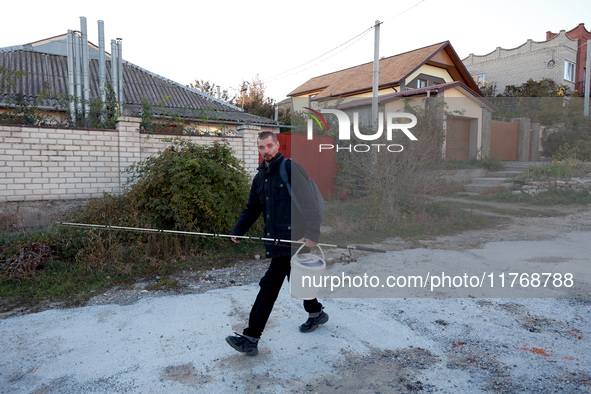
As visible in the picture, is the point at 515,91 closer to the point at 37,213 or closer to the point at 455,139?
the point at 455,139

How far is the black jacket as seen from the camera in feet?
10.7

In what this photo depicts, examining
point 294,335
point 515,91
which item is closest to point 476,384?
point 294,335

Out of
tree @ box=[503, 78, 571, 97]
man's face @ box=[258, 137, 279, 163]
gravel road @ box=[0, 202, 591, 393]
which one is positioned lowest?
gravel road @ box=[0, 202, 591, 393]

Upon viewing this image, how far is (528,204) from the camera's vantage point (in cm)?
1114

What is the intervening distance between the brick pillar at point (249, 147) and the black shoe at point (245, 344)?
222 inches

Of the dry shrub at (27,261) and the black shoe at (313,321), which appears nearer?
the black shoe at (313,321)

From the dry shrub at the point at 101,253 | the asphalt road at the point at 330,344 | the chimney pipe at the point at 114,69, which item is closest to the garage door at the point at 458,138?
the asphalt road at the point at 330,344

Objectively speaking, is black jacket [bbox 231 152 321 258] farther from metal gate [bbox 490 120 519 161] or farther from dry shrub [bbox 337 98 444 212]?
metal gate [bbox 490 120 519 161]

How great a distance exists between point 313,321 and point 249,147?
5.61m

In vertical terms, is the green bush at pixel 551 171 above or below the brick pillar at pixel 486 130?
below

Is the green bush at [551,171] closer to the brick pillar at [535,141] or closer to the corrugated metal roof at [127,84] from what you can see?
the brick pillar at [535,141]

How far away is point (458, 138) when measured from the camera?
15961 mm

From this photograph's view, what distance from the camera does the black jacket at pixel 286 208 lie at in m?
3.27
